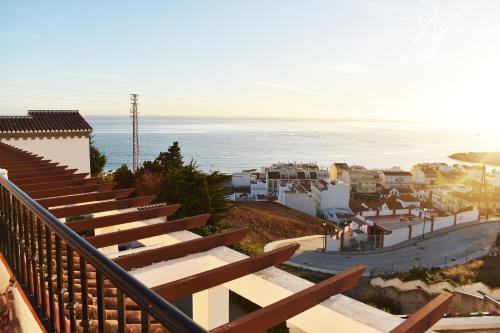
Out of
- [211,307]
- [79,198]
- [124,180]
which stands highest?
[79,198]

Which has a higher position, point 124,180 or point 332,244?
point 124,180

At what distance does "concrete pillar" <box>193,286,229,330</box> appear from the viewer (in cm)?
338

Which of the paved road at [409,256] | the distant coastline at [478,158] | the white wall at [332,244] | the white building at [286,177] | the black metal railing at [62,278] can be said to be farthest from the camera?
the distant coastline at [478,158]

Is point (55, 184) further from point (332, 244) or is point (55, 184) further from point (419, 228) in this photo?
point (419, 228)

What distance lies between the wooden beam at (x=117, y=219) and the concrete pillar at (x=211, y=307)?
38.5 inches

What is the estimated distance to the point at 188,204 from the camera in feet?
45.4

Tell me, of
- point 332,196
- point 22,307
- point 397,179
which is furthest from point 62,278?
point 397,179

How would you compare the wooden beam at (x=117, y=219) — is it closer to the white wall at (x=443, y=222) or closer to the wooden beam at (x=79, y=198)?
the wooden beam at (x=79, y=198)

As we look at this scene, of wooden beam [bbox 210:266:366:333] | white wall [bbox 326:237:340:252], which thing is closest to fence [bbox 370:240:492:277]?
white wall [bbox 326:237:340:252]

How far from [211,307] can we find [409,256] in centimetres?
2377

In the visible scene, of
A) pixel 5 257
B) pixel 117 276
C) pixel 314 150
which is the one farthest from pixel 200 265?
pixel 314 150

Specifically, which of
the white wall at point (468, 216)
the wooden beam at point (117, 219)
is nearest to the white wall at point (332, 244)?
the white wall at point (468, 216)

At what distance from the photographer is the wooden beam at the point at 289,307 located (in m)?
1.80

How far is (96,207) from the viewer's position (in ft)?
13.0
